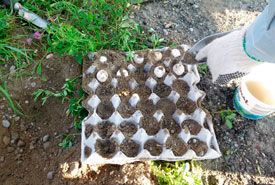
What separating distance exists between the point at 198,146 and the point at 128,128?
0.42 metres

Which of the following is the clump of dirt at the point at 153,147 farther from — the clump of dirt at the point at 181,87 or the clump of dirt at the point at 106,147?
the clump of dirt at the point at 181,87

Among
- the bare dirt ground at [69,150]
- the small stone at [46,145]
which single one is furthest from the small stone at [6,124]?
the small stone at [46,145]

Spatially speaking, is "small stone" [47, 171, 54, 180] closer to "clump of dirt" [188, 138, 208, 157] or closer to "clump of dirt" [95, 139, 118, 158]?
"clump of dirt" [95, 139, 118, 158]

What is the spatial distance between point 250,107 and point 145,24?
3.44ft

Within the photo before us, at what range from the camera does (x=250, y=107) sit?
1.33 m

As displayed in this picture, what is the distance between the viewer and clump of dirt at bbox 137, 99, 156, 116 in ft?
4.20

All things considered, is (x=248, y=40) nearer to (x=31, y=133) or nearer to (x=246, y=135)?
(x=246, y=135)

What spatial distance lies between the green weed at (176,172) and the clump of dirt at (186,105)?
31 cm

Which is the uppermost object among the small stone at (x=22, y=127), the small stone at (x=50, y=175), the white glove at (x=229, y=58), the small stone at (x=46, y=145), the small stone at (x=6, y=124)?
the white glove at (x=229, y=58)

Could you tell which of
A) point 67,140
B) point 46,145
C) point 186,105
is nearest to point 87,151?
point 67,140

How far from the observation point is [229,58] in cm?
107

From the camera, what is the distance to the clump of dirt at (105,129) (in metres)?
1.21

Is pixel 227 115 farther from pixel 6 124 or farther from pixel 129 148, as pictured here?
pixel 6 124

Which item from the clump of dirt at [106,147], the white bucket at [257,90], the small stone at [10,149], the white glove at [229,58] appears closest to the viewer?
the white glove at [229,58]
